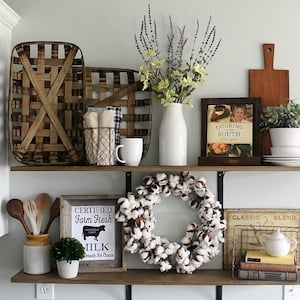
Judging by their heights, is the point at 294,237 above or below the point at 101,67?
below

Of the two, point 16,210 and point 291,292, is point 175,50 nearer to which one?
point 16,210

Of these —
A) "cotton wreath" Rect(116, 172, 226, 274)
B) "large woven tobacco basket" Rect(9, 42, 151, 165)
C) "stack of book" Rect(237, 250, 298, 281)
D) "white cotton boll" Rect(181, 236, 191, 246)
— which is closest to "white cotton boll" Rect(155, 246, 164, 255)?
"cotton wreath" Rect(116, 172, 226, 274)

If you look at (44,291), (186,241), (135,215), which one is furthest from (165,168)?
(44,291)

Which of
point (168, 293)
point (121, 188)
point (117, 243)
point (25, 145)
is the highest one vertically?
point (25, 145)

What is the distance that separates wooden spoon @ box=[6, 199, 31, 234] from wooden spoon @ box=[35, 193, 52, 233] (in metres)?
0.05

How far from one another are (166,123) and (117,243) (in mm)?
526

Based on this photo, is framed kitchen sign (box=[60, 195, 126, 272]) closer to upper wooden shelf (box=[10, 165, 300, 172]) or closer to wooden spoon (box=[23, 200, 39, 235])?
wooden spoon (box=[23, 200, 39, 235])

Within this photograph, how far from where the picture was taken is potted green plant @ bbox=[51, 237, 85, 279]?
1.88 m

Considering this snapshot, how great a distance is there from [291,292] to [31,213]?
3.59 feet

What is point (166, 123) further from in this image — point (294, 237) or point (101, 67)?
point (294, 237)

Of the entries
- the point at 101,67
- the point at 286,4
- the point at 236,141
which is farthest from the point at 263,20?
the point at 101,67

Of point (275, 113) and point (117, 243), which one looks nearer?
point (275, 113)

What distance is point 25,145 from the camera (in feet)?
6.32

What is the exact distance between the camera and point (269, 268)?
1863 millimetres
